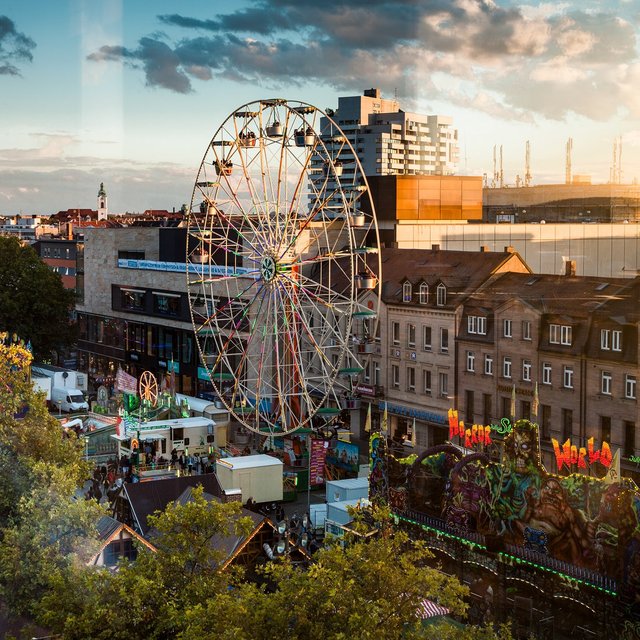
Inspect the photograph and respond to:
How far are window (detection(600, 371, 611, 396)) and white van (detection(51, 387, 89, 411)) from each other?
31.7m

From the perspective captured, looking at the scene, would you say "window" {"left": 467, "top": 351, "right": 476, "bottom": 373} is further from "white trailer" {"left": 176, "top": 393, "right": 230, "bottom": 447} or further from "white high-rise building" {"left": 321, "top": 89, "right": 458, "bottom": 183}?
"white trailer" {"left": 176, "top": 393, "right": 230, "bottom": 447}

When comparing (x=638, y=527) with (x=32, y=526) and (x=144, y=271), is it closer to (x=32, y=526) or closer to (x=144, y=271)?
(x=32, y=526)

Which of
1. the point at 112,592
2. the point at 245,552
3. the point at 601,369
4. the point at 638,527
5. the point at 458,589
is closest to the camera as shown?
the point at 458,589

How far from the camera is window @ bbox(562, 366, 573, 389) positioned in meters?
35.4

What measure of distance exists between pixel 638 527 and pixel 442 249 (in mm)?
27839

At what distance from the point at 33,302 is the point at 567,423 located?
4546 cm

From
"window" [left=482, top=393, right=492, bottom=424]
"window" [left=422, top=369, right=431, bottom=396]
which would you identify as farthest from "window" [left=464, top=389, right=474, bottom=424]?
"window" [left=422, top=369, right=431, bottom=396]

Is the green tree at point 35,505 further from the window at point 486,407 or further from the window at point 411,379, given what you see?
the window at point 411,379

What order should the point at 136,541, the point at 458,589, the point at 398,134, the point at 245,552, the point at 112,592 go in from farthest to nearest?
the point at 398,134, the point at 245,552, the point at 136,541, the point at 112,592, the point at 458,589

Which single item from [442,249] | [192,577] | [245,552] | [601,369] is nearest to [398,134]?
[442,249]

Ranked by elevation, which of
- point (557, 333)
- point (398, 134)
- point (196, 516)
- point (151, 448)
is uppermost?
point (398, 134)

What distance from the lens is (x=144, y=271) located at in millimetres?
66312

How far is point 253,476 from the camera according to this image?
127ft

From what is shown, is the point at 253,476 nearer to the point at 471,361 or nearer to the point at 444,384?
the point at 444,384
